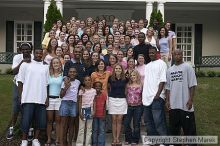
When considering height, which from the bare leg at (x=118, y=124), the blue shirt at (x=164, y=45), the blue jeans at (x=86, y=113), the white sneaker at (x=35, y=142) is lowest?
the white sneaker at (x=35, y=142)

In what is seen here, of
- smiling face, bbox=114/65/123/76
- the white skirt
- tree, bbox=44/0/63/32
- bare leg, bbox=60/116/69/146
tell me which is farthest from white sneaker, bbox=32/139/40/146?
tree, bbox=44/0/63/32

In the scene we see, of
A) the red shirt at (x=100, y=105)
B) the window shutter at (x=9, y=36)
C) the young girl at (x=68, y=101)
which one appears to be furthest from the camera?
the window shutter at (x=9, y=36)

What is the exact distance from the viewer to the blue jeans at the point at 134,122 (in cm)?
993

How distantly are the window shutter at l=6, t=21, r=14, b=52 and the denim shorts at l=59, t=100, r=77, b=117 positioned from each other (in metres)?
14.8

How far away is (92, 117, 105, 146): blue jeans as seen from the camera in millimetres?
9664

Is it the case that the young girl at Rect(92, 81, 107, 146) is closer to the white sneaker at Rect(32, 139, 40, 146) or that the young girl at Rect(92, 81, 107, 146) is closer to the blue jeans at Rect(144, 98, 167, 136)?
the blue jeans at Rect(144, 98, 167, 136)

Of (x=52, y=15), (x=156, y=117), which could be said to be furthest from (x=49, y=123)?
(x=52, y=15)

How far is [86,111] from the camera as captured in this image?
962cm

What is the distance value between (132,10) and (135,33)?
11274mm

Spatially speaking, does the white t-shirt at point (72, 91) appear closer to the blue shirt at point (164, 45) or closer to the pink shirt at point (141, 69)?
the pink shirt at point (141, 69)

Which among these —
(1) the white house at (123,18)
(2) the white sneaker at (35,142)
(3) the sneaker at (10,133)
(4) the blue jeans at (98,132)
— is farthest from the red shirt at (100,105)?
(1) the white house at (123,18)

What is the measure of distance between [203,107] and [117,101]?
11.9 ft

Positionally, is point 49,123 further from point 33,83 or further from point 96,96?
point 96,96

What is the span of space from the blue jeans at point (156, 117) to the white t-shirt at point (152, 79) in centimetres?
11
